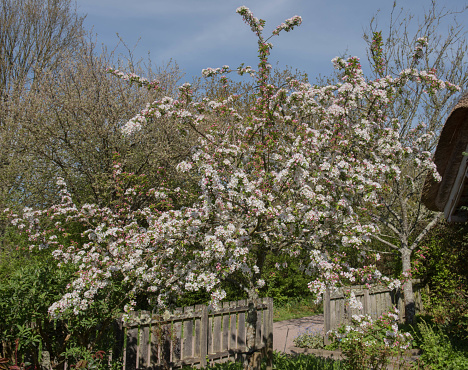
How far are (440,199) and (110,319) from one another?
6.78 m

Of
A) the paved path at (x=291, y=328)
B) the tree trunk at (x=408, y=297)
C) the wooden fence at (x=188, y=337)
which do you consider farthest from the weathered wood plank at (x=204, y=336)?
the tree trunk at (x=408, y=297)

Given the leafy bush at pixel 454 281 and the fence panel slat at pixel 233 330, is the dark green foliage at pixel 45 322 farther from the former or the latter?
the leafy bush at pixel 454 281

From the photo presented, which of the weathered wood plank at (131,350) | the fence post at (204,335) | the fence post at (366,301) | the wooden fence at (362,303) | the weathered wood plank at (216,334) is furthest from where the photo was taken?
the fence post at (366,301)

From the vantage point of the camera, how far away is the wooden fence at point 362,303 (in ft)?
33.5

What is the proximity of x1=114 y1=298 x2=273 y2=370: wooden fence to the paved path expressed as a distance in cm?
160

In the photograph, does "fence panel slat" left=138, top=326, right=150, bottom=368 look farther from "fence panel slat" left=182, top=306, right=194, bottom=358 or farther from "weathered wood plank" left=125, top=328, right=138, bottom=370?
"fence panel slat" left=182, top=306, right=194, bottom=358

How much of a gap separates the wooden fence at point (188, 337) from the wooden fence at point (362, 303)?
178 centimetres

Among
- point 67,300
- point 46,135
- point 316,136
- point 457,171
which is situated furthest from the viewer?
point 46,135

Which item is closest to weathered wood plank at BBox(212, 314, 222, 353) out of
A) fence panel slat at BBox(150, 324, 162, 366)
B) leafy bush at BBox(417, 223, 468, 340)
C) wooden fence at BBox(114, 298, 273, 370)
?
wooden fence at BBox(114, 298, 273, 370)

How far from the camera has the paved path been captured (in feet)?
35.7

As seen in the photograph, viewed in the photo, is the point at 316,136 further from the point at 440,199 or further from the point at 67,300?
the point at 67,300

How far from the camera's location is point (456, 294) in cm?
858

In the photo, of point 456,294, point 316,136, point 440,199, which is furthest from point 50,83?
point 456,294

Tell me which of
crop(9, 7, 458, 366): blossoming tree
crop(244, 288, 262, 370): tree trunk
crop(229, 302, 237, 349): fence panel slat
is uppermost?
crop(9, 7, 458, 366): blossoming tree
